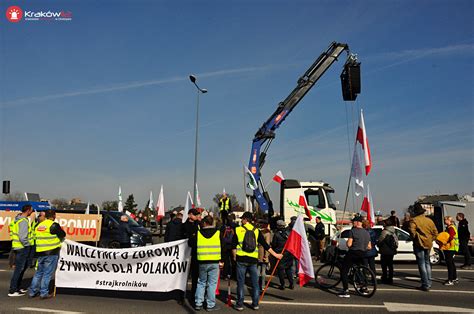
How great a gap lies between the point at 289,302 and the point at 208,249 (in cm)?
214

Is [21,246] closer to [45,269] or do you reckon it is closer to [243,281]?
[45,269]

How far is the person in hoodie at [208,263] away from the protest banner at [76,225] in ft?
30.4

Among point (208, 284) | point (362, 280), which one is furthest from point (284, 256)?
point (208, 284)

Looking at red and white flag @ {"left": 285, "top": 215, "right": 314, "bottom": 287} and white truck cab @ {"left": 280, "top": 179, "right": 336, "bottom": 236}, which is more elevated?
white truck cab @ {"left": 280, "top": 179, "right": 336, "bottom": 236}

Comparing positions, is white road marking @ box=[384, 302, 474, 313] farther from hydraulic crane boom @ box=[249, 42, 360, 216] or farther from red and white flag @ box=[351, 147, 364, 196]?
hydraulic crane boom @ box=[249, 42, 360, 216]

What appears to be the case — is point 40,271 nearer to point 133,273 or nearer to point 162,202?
point 133,273

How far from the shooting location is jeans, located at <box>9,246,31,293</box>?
28.4 feet

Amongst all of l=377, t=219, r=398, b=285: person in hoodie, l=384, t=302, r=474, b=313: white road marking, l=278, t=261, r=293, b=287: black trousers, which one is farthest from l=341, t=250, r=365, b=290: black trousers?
l=377, t=219, r=398, b=285: person in hoodie

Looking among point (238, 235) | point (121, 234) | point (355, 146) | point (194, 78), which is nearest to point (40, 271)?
point (238, 235)

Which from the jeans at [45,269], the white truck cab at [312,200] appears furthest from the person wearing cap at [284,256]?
the white truck cab at [312,200]

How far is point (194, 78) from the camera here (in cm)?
2383

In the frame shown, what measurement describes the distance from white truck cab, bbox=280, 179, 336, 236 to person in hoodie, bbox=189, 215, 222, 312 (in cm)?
1064

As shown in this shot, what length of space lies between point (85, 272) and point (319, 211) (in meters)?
11.5

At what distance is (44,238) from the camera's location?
8.37 m
